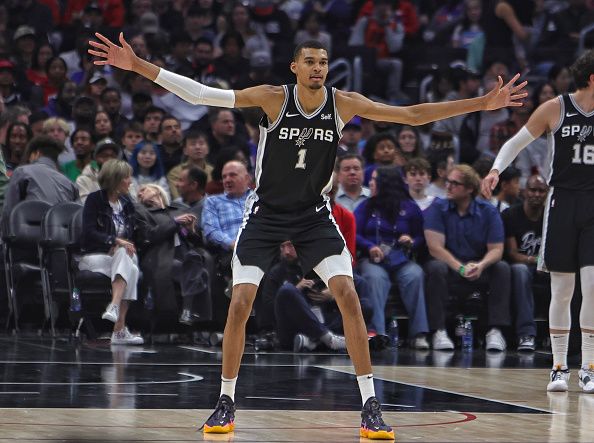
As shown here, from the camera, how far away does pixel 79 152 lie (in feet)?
43.9

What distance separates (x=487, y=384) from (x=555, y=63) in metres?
9.70

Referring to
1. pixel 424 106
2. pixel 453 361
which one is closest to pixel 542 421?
pixel 424 106

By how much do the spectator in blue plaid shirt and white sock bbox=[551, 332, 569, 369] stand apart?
363cm

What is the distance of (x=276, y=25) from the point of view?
18.8 meters

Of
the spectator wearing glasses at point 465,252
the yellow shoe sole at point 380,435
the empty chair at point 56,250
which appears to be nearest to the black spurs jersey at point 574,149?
the yellow shoe sole at point 380,435

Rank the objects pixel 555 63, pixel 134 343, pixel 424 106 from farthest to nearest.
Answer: pixel 555 63
pixel 134 343
pixel 424 106

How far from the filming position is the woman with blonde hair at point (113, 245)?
11.5m

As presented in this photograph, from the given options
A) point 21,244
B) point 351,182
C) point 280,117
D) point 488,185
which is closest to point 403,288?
point 351,182

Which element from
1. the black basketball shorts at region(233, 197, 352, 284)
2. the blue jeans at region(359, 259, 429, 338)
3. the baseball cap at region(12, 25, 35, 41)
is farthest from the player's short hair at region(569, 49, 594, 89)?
the baseball cap at region(12, 25, 35, 41)

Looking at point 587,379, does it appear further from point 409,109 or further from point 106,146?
point 106,146

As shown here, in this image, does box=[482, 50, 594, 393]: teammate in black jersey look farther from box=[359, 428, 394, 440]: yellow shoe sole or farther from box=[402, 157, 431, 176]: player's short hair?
box=[402, 157, 431, 176]: player's short hair

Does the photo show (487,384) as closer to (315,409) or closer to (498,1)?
(315,409)

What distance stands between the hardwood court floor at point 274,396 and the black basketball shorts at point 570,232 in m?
0.86

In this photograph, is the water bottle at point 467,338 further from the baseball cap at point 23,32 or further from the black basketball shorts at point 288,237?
the baseball cap at point 23,32
